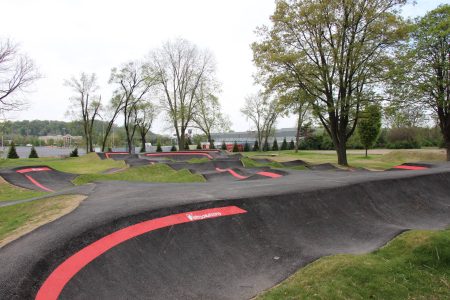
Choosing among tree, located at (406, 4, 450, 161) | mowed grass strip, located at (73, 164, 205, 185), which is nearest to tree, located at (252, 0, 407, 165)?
tree, located at (406, 4, 450, 161)

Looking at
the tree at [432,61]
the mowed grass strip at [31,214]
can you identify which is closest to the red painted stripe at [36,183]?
the mowed grass strip at [31,214]

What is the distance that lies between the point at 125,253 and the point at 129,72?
4881cm

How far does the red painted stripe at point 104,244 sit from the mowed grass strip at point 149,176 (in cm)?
1155

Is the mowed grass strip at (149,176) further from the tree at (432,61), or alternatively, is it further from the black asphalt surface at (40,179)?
the tree at (432,61)

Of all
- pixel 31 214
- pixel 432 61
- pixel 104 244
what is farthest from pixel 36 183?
pixel 432 61

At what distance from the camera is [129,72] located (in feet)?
166

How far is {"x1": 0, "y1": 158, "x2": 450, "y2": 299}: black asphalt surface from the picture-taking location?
17.0 feet

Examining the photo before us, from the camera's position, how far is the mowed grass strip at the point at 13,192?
15.2m

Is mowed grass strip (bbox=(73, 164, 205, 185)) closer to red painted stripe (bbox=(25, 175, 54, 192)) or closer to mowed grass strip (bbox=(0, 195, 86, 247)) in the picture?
red painted stripe (bbox=(25, 175, 54, 192))

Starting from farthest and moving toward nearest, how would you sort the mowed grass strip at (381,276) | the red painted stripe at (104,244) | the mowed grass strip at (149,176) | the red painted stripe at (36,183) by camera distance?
1. the mowed grass strip at (149,176)
2. the red painted stripe at (36,183)
3. the mowed grass strip at (381,276)
4. the red painted stripe at (104,244)

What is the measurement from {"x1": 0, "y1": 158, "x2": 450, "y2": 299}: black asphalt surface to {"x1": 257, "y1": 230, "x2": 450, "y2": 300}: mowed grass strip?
0.48 m

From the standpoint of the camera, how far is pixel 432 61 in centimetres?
2798

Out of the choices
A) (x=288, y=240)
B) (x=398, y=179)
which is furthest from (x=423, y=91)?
(x=288, y=240)

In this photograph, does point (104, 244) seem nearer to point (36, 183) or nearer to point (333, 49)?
point (36, 183)
